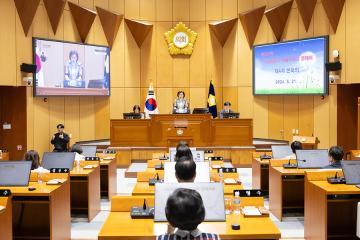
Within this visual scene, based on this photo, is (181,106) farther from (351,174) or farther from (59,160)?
(351,174)

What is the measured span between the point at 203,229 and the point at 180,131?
31.1 ft

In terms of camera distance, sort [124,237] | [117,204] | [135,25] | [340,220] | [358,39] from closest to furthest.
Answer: [124,237] < [117,204] < [340,220] < [358,39] < [135,25]

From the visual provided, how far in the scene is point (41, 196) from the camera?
551 cm

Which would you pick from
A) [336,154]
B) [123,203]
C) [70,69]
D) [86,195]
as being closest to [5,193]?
[123,203]

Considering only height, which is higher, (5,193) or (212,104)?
(212,104)

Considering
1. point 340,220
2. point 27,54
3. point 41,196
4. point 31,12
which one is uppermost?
point 31,12

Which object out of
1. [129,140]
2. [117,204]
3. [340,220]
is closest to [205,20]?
[129,140]

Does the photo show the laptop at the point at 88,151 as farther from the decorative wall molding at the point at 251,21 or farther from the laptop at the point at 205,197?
the decorative wall molding at the point at 251,21

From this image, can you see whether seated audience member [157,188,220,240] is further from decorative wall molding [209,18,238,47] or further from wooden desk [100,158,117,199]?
decorative wall molding [209,18,238,47]

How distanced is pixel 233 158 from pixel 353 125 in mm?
3428

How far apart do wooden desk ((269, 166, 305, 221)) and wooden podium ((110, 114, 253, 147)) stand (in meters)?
5.14

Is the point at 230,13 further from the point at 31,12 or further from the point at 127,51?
the point at 31,12

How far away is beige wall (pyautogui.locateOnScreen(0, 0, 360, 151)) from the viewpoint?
1394 centimetres

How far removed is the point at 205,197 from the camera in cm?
382
